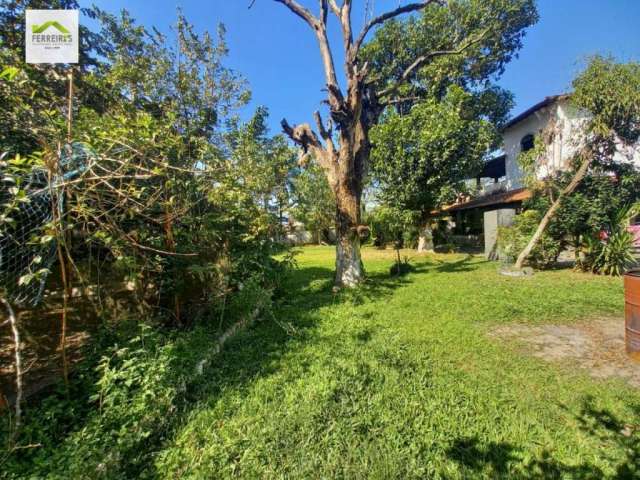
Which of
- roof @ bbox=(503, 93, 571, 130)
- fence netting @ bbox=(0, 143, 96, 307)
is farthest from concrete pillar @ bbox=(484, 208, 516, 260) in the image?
fence netting @ bbox=(0, 143, 96, 307)

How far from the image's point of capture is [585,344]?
3504mm

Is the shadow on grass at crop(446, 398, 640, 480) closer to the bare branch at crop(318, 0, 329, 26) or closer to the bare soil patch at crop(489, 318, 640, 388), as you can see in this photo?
the bare soil patch at crop(489, 318, 640, 388)

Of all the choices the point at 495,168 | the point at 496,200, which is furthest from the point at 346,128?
the point at 495,168

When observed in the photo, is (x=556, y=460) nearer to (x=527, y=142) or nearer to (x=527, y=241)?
(x=527, y=241)

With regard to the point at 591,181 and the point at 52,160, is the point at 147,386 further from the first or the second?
the point at 591,181

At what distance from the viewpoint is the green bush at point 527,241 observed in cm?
809

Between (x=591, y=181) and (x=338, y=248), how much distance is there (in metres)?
7.54

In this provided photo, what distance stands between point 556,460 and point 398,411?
1.10m

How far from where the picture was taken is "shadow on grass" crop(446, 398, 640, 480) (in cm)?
176

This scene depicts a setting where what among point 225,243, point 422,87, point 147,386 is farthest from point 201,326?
point 422,87

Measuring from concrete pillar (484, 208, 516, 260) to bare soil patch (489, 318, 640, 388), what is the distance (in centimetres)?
629

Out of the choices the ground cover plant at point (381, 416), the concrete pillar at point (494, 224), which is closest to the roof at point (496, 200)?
the concrete pillar at point (494, 224)

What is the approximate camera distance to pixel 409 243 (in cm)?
1658

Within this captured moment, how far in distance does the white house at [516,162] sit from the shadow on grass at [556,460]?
27.0 ft
